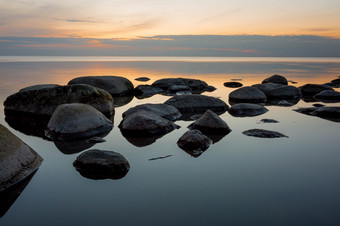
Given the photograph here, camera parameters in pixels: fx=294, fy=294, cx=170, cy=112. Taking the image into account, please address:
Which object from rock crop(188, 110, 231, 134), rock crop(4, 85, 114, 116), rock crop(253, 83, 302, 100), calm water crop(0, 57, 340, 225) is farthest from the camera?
rock crop(253, 83, 302, 100)

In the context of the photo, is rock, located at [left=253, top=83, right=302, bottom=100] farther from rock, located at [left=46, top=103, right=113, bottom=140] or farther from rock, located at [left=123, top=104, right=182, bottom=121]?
rock, located at [left=46, top=103, right=113, bottom=140]

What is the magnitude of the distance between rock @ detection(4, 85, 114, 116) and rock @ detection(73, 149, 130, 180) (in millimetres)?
4698

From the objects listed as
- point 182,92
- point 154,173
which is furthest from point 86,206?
point 182,92

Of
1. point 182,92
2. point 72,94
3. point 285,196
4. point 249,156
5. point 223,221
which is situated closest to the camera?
point 223,221

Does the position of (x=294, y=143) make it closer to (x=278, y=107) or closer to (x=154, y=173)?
(x=154, y=173)

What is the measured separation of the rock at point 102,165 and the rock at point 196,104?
16.8 feet

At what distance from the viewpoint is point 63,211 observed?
3502 millimetres

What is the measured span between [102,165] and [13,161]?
129 cm

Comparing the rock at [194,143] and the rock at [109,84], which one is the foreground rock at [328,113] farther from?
the rock at [109,84]

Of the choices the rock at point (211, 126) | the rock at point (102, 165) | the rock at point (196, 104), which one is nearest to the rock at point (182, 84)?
the rock at point (196, 104)

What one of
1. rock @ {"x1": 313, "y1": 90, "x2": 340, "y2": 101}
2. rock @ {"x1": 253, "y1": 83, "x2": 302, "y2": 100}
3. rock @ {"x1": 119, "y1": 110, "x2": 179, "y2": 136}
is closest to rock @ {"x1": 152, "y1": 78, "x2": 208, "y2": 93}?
rock @ {"x1": 253, "y1": 83, "x2": 302, "y2": 100}

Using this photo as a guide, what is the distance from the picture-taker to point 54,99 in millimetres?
9195

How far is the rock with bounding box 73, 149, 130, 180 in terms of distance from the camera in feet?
14.6

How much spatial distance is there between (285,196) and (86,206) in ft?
8.38
